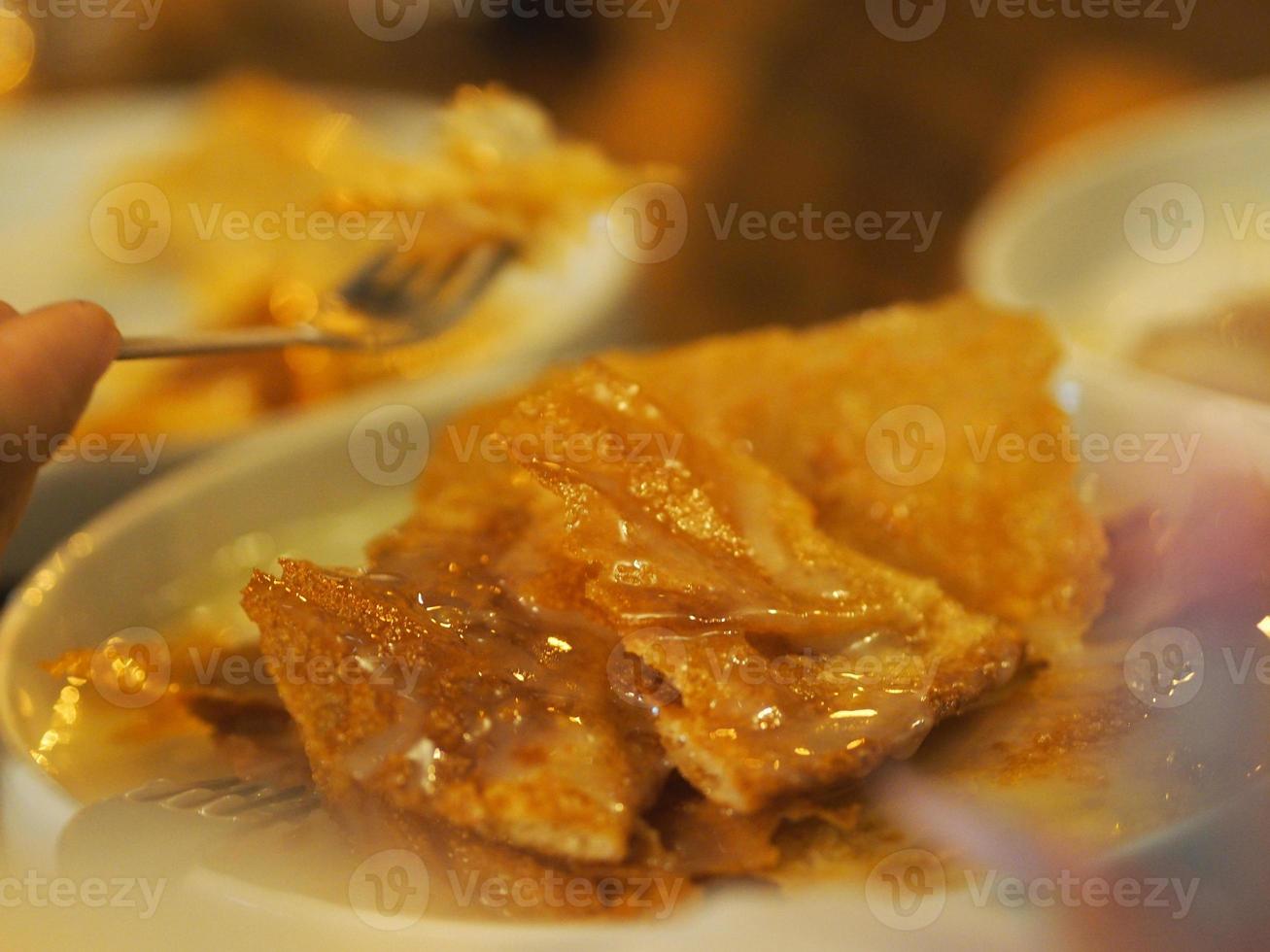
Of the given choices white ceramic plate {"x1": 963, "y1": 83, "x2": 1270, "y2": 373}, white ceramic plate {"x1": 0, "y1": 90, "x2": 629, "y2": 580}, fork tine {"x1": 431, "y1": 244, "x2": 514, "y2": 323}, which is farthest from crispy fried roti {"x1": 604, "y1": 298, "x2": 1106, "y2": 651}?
white ceramic plate {"x1": 963, "y1": 83, "x2": 1270, "y2": 373}

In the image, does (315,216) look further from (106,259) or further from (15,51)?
(15,51)

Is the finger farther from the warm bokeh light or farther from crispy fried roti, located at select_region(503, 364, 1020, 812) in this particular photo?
the warm bokeh light

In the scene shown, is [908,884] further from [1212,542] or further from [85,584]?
[85,584]

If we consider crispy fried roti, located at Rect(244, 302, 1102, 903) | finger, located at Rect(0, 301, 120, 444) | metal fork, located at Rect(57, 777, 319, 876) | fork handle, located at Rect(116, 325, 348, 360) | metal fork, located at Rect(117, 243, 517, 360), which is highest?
metal fork, located at Rect(117, 243, 517, 360)

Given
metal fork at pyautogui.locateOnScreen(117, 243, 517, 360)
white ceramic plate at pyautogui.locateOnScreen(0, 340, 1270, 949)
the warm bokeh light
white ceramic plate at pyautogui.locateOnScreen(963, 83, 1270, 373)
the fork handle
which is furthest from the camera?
the warm bokeh light

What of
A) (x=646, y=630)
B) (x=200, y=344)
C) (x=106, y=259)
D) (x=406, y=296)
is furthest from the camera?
(x=106, y=259)

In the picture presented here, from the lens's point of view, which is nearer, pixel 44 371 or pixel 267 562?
pixel 44 371

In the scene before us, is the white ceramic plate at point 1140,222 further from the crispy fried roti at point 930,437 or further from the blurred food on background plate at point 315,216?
the crispy fried roti at point 930,437

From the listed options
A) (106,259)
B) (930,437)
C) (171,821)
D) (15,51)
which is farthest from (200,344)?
(15,51)
